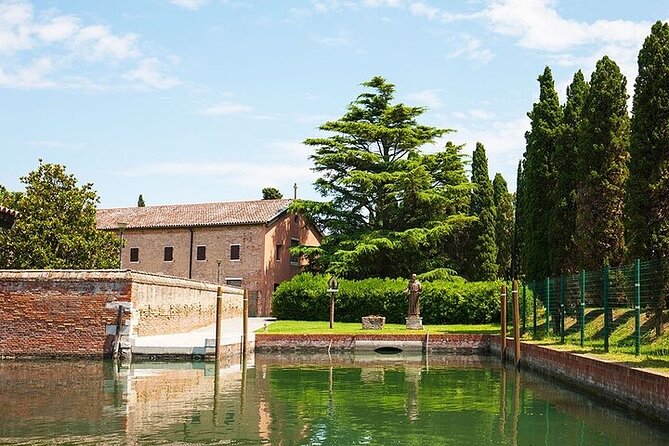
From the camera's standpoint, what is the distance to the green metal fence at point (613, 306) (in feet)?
48.5

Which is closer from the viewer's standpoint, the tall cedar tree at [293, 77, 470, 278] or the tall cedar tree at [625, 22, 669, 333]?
the tall cedar tree at [625, 22, 669, 333]

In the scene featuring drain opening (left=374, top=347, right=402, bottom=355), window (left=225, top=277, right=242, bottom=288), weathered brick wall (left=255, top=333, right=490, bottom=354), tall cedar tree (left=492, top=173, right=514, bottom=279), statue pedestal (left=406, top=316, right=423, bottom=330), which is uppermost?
tall cedar tree (left=492, top=173, right=514, bottom=279)

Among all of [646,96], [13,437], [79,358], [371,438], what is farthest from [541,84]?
[13,437]

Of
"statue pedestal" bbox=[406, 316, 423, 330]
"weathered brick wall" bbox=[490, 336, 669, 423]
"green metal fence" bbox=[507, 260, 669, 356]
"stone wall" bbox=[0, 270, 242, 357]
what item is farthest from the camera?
"statue pedestal" bbox=[406, 316, 423, 330]

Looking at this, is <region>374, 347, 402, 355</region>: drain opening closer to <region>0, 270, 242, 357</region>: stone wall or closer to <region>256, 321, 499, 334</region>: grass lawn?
<region>256, 321, 499, 334</region>: grass lawn

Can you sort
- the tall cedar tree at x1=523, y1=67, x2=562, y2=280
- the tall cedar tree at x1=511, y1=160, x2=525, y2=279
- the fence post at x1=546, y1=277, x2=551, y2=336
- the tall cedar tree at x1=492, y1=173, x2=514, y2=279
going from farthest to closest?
1. the tall cedar tree at x1=492, y1=173, x2=514, y2=279
2. the tall cedar tree at x1=511, y1=160, x2=525, y2=279
3. the tall cedar tree at x1=523, y1=67, x2=562, y2=280
4. the fence post at x1=546, y1=277, x2=551, y2=336

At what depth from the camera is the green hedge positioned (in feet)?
107

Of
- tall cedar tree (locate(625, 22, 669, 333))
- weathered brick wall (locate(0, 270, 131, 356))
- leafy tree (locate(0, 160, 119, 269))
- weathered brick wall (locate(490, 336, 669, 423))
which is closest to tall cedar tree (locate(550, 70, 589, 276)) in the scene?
tall cedar tree (locate(625, 22, 669, 333))

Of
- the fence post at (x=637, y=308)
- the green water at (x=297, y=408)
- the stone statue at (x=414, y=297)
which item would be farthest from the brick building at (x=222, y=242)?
the fence post at (x=637, y=308)

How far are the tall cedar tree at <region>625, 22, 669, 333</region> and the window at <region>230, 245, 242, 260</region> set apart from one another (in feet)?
95.6

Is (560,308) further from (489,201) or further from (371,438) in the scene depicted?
(489,201)

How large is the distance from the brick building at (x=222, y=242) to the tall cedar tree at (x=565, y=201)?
21.8 m

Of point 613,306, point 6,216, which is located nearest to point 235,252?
point 613,306

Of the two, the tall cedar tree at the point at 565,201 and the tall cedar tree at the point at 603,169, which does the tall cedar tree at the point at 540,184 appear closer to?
the tall cedar tree at the point at 565,201
